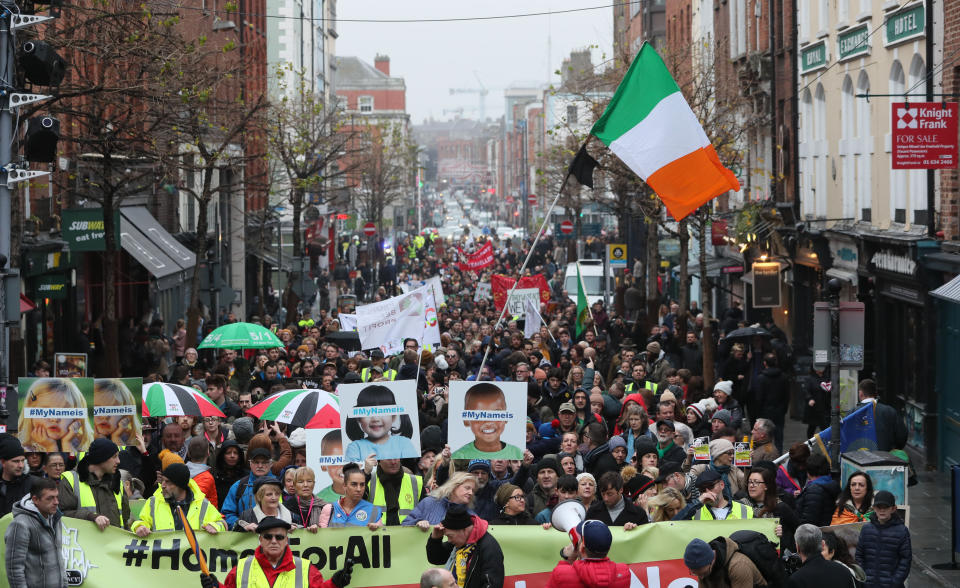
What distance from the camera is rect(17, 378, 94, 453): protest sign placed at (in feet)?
38.3

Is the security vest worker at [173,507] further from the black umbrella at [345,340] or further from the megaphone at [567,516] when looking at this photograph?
the black umbrella at [345,340]

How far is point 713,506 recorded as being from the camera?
33.6ft

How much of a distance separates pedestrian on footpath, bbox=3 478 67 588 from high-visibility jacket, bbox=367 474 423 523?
2.53 m

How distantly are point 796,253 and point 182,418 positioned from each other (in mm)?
19223

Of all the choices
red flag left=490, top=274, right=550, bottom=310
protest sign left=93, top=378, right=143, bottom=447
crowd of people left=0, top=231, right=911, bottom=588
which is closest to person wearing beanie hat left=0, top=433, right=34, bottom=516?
crowd of people left=0, top=231, right=911, bottom=588

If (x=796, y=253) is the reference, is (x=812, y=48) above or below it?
above

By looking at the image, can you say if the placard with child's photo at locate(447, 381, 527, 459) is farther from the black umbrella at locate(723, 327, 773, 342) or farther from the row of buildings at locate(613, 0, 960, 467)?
the black umbrella at locate(723, 327, 773, 342)

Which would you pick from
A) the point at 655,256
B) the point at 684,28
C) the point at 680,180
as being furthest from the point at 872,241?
the point at 684,28

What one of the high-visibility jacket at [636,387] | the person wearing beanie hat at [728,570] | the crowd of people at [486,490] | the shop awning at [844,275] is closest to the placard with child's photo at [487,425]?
the crowd of people at [486,490]

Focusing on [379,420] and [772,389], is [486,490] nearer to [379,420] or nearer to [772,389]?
[379,420]

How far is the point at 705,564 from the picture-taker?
330 inches

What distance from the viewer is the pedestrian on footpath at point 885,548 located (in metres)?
10.1

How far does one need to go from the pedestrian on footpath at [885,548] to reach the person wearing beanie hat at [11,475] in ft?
19.3

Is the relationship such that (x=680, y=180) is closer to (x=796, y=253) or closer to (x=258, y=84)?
(x=796, y=253)
